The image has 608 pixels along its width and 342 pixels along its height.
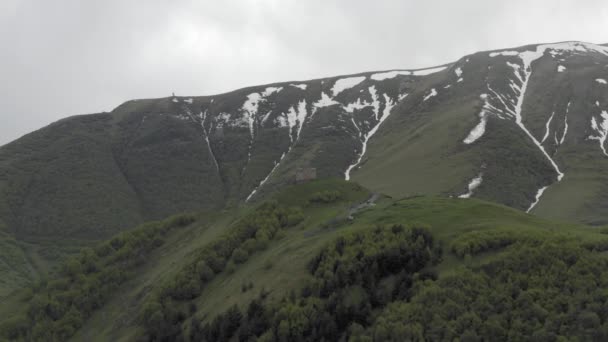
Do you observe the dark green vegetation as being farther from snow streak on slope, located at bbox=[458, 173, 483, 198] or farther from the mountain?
snow streak on slope, located at bbox=[458, 173, 483, 198]

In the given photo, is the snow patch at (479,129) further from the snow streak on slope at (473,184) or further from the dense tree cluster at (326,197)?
the dense tree cluster at (326,197)

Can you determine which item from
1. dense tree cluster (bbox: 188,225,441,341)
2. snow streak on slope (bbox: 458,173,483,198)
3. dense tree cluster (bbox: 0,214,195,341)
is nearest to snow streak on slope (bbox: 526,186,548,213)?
snow streak on slope (bbox: 458,173,483,198)

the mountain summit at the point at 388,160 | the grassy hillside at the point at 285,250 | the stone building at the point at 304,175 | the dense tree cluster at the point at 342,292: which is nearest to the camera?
the dense tree cluster at the point at 342,292

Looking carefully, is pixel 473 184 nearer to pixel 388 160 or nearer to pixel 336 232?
pixel 388 160

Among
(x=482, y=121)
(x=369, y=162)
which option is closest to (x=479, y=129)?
(x=482, y=121)

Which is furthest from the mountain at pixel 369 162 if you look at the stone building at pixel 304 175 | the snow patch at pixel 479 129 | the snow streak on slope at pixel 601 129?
the stone building at pixel 304 175
